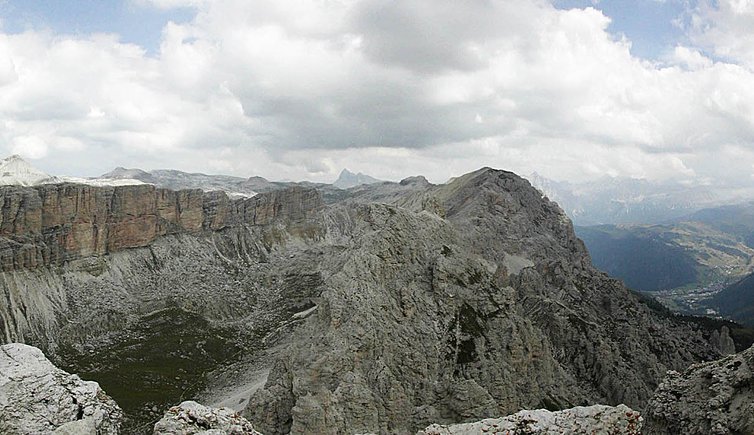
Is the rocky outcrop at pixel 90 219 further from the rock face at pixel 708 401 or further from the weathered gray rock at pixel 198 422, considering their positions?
the rock face at pixel 708 401

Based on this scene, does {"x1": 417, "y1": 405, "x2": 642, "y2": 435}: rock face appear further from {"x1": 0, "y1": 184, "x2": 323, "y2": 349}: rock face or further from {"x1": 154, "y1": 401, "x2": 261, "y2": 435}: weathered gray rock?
{"x1": 0, "y1": 184, "x2": 323, "y2": 349}: rock face

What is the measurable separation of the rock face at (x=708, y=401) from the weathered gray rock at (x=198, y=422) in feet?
45.6

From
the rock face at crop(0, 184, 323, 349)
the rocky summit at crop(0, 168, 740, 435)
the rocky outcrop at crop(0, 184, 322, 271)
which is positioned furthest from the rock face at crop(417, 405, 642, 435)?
the rocky outcrop at crop(0, 184, 322, 271)

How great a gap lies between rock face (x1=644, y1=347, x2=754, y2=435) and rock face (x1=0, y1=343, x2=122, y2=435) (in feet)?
56.9

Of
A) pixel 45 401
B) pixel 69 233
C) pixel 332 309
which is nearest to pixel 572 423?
pixel 45 401

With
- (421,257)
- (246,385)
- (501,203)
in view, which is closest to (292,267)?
(501,203)

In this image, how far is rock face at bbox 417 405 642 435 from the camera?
19.3 metres

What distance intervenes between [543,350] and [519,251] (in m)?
75.9

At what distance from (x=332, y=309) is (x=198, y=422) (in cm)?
2747

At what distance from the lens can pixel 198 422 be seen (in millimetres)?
16891

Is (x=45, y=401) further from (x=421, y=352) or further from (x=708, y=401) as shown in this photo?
(x=421, y=352)

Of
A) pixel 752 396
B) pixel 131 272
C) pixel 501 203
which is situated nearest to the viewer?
pixel 752 396

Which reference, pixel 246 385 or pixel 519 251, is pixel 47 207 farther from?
pixel 519 251

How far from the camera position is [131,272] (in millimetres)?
133125
